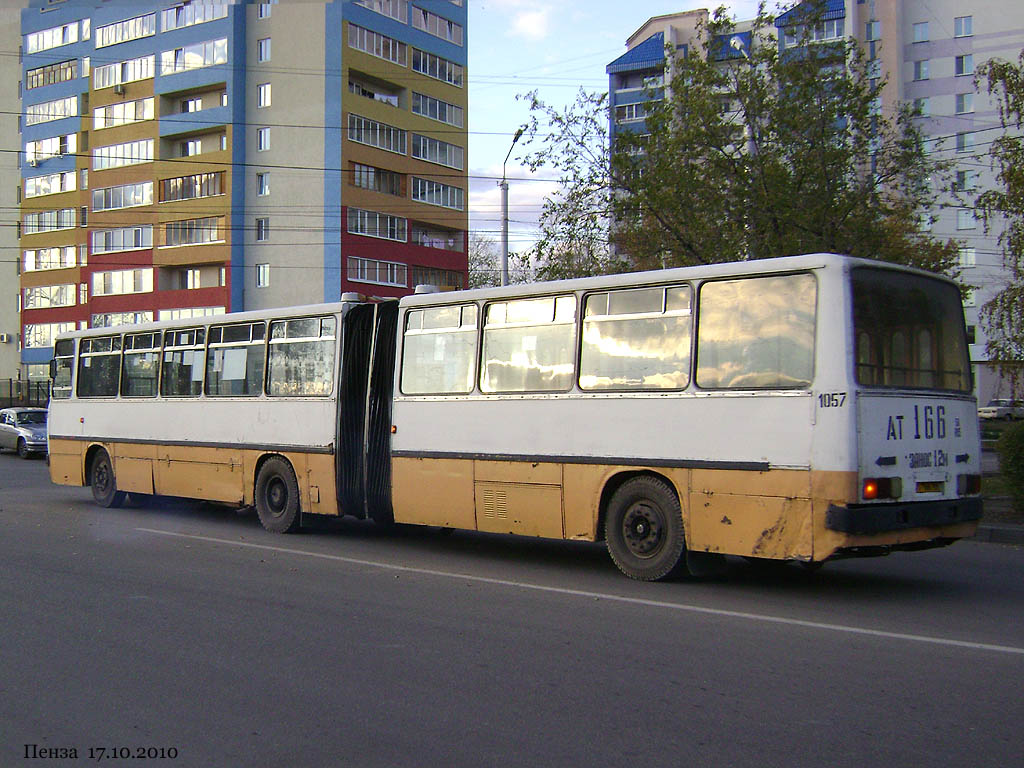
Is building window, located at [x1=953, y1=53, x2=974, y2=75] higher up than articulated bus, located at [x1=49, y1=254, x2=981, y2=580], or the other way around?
building window, located at [x1=953, y1=53, x2=974, y2=75]

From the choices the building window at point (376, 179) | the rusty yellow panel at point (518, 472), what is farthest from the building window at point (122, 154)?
the rusty yellow panel at point (518, 472)

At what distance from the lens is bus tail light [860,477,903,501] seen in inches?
347

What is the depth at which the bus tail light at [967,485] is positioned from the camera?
978 centimetres

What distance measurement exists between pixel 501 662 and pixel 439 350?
19.9 ft

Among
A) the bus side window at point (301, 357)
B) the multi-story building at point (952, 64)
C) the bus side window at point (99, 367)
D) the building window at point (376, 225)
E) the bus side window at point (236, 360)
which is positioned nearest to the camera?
the bus side window at point (301, 357)

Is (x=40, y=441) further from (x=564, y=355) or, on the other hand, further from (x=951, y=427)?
(x=951, y=427)

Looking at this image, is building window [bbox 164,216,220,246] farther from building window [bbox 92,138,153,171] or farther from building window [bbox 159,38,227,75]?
building window [bbox 159,38,227,75]

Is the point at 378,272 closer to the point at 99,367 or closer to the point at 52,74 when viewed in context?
the point at 52,74

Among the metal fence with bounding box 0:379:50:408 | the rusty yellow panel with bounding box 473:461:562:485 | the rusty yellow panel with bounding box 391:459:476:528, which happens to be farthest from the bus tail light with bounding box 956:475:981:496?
the metal fence with bounding box 0:379:50:408

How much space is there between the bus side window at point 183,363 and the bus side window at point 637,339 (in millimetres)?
7577

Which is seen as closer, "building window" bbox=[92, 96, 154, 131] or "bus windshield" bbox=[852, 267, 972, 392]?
"bus windshield" bbox=[852, 267, 972, 392]

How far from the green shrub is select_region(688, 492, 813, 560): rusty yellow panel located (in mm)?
7199

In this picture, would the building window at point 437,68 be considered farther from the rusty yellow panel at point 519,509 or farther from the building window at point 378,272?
the rusty yellow panel at point 519,509

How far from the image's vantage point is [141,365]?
687 inches
